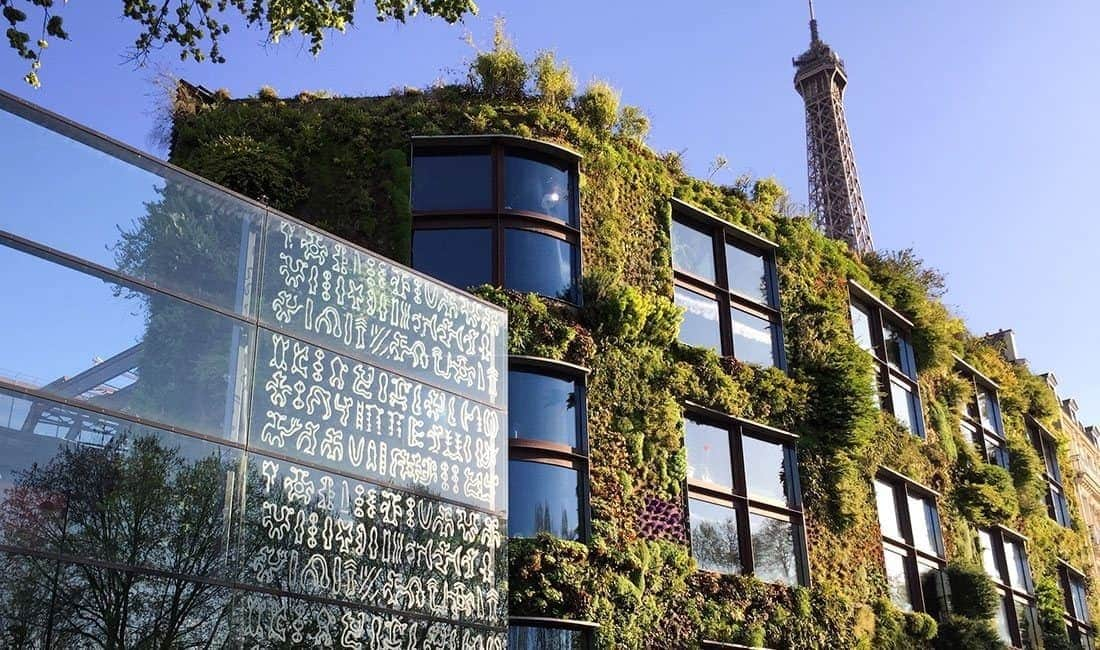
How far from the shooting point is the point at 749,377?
19.5m

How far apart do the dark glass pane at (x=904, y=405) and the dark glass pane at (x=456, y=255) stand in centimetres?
1013

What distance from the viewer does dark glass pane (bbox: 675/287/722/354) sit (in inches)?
757

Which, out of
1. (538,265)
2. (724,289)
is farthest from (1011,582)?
(538,265)


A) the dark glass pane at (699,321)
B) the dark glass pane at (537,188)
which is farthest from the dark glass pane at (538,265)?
the dark glass pane at (699,321)

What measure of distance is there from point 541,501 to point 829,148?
64997 mm

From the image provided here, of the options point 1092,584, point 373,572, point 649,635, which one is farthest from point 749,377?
point 1092,584

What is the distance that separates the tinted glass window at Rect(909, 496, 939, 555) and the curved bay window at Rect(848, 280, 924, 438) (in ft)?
5.08

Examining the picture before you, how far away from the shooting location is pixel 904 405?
24000 mm

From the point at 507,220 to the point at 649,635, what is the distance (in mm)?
6212

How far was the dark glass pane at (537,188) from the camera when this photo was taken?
17828 mm

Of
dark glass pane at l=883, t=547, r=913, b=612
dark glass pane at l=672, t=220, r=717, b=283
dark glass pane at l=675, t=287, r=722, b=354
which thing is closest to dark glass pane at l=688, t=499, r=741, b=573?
dark glass pane at l=675, t=287, r=722, b=354

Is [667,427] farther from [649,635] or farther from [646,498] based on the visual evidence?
[649,635]

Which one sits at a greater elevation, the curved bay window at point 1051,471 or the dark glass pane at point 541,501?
the curved bay window at point 1051,471

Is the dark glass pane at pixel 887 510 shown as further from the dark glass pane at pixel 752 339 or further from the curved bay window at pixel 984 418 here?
the curved bay window at pixel 984 418
